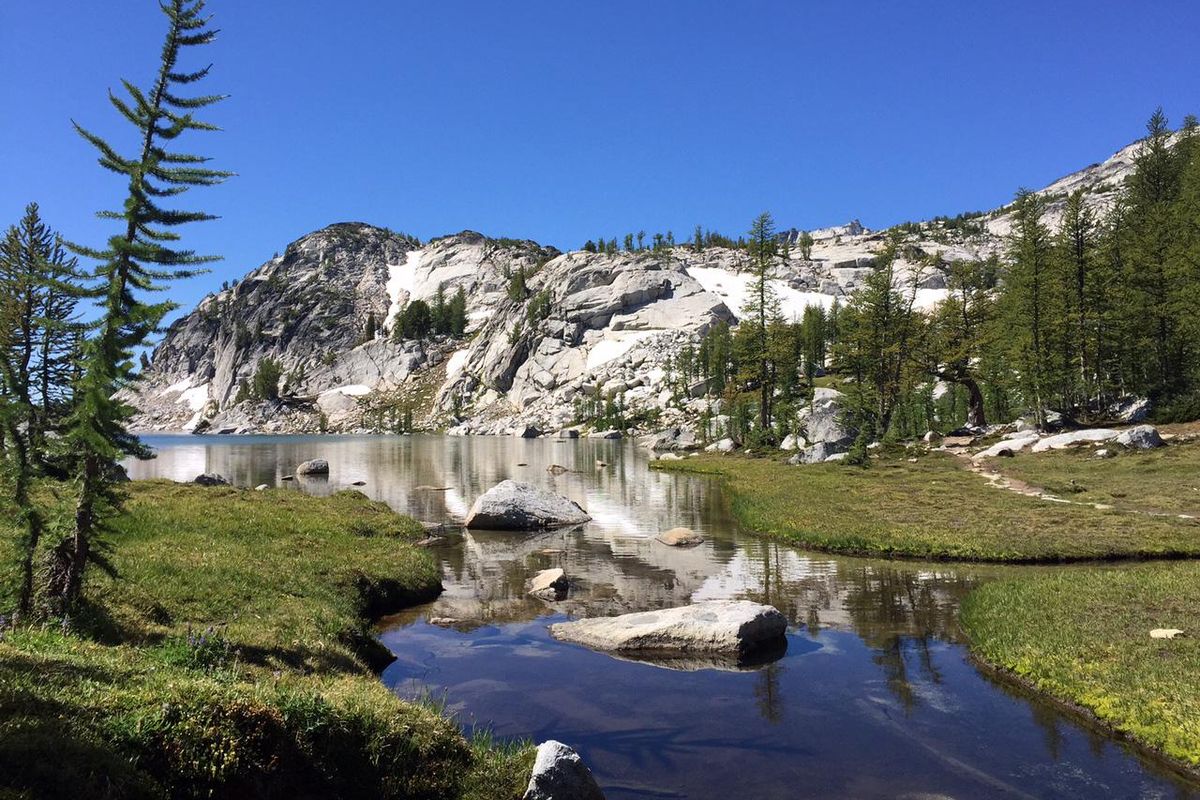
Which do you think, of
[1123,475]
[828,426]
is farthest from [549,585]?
[828,426]

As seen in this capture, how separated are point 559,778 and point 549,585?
14.8 metres

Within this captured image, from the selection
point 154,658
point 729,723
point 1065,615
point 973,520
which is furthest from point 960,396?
point 154,658

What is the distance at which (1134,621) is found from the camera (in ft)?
52.8

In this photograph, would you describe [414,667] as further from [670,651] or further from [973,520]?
[973,520]

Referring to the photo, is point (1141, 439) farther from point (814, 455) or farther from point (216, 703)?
point (216, 703)

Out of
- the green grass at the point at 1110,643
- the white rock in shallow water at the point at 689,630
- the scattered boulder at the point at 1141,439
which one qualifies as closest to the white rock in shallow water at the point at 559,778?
the white rock in shallow water at the point at 689,630

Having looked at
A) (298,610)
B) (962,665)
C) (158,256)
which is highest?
(158,256)

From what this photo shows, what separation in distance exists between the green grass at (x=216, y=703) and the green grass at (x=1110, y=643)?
37.3ft

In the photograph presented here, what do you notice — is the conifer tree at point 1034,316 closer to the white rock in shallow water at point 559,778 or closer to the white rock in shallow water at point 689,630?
the white rock in shallow water at point 689,630

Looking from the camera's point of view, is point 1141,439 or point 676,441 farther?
point 676,441

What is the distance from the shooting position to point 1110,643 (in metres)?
14.8

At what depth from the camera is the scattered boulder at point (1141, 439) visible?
4919 cm

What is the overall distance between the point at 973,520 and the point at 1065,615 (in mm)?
15487

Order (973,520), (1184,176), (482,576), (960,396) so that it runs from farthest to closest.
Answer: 1. (960,396)
2. (1184,176)
3. (973,520)
4. (482,576)
